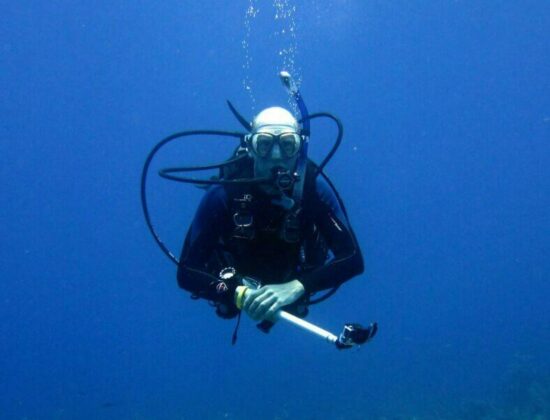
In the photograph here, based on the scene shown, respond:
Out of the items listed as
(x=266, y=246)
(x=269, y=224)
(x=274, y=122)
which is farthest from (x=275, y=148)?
(x=266, y=246)

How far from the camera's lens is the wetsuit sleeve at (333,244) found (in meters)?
3.75

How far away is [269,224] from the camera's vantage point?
3.95 m

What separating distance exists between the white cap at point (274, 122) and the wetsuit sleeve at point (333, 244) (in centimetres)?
51

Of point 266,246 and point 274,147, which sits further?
point 266,246

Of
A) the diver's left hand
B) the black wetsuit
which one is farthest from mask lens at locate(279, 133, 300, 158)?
the diver's left hand

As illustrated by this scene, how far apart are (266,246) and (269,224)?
0.65ft

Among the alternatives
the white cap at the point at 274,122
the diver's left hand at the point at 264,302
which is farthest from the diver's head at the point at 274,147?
the diver's left hand at the point at 264,302

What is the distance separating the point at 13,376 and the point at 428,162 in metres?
41.0

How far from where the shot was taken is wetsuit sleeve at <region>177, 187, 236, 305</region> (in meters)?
3.80

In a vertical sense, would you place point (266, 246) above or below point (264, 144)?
below

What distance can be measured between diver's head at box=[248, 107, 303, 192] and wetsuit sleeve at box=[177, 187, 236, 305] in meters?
0.39

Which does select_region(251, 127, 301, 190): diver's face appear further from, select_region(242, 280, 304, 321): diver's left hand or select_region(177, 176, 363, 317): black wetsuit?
select_region(242, 280, 304, 321): diver's left hand

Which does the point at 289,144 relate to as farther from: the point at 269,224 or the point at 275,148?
the point at 269,224

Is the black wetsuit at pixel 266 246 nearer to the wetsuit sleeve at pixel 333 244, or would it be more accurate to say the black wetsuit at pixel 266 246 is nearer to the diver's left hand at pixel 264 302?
the wetsuit sleeve at pixel 333 244
